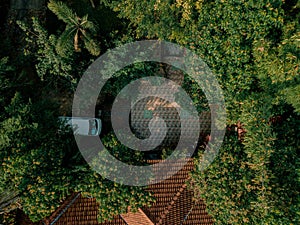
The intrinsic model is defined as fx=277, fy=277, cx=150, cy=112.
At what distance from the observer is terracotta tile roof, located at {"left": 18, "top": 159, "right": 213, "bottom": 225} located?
1169 cm

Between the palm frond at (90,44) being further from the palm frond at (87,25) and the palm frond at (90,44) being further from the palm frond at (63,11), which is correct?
the palm frond at (63,11)

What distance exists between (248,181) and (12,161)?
8.87m

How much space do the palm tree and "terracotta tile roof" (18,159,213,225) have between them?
5.90 m

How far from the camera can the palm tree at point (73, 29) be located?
11477mm

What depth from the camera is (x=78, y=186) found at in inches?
429

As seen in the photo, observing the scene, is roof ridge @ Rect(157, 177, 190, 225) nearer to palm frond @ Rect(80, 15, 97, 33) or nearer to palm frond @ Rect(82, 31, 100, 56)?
palm frond @ Rect(82, 31, 100, 56)

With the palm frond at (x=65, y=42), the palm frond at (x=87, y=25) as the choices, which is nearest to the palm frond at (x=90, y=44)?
the palm frond at (x=87, y=25)

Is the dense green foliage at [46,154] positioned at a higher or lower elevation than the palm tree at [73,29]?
lower

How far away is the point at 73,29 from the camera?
1172cm

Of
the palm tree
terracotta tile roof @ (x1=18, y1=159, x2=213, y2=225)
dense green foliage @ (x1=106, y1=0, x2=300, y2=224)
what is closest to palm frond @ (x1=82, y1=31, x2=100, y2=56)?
the palm tree

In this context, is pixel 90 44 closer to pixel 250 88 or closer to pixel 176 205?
pixel 250 88

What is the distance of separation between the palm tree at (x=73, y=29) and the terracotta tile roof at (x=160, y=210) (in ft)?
19.4

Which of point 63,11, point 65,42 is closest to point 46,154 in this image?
point 65,42

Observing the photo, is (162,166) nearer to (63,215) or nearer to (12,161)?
(63,215)
